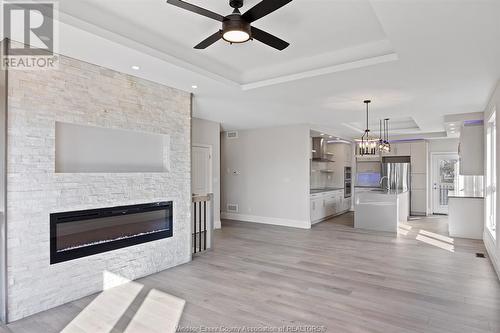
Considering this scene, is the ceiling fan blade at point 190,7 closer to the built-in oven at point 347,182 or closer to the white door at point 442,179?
the built-in oven at point 347,182

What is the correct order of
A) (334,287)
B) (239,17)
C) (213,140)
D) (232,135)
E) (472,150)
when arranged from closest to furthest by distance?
(239,17) < (334,287) < (472,150) < (213,140) < (232,135)

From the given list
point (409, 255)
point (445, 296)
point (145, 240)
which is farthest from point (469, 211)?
point (145, 240)

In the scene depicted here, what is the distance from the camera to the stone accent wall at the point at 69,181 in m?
2.93

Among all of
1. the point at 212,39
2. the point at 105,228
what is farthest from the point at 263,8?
the point at 105,228

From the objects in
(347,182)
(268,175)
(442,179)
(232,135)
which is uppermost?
(232,135)

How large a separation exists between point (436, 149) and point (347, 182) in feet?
9.99

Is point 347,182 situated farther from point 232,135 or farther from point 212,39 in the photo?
point 212,39

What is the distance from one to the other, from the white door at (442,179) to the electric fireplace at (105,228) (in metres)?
9.20

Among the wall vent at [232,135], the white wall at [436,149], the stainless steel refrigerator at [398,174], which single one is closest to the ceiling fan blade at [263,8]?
the wall vent at [232,135]

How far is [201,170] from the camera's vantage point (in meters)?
7.14

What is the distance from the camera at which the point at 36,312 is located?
3020 millimetres

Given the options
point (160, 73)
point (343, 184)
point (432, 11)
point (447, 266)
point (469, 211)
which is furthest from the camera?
point (343, 184)

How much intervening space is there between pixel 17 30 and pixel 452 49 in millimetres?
4196

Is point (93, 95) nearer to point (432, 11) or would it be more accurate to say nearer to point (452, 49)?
point (432, 11)
